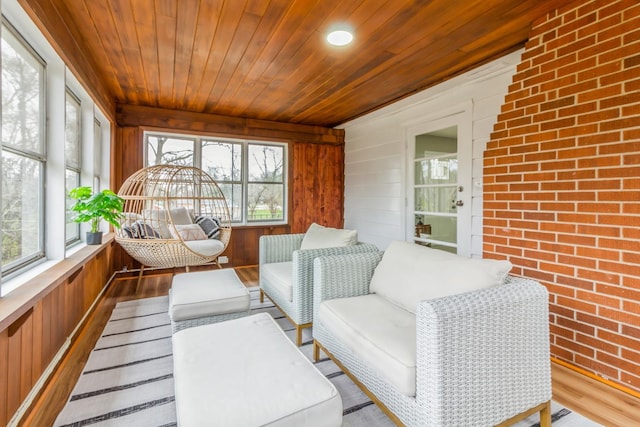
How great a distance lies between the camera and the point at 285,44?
2.44 metres

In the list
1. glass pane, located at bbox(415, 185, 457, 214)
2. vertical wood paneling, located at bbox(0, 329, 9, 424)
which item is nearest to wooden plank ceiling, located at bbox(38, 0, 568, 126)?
glass pane, located at bbox(415, 185, 457, 214)

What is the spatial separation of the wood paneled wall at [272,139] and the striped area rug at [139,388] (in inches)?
84.3

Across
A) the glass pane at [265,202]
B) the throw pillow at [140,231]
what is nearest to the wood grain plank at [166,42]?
the throw pillow at [140,231]

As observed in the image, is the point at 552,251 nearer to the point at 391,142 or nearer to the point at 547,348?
the point at 547,348

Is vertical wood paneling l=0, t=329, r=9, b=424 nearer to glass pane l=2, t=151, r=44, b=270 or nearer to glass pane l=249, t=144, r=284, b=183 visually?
glass pane l=2, t=151, r=44, b=270

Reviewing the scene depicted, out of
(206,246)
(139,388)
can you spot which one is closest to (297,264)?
(139,388)

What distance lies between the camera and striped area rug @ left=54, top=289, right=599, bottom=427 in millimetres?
1520

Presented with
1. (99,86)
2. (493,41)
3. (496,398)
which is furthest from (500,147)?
(99,86)

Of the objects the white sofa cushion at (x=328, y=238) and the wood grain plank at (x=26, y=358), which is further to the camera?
the white sofa cushion at (x=328, y=238)

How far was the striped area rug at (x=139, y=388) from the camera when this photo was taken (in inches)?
59.8

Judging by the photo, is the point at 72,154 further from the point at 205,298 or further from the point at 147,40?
the point at 205,298

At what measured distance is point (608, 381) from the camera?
180cm

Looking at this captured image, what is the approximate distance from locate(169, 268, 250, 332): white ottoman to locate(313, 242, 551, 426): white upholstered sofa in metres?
0.77

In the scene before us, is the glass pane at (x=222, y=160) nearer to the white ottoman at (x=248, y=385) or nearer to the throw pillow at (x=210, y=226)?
the throw pillow at (x=210, y=226)
